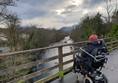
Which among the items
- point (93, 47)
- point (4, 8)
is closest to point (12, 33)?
point (4, 8)

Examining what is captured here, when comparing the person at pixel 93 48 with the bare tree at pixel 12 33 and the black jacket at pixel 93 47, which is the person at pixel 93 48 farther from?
the bare tree at pixel 12 33

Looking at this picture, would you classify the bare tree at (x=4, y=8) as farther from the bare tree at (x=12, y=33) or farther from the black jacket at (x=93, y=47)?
→ the black jacket at (x=93, y=47)

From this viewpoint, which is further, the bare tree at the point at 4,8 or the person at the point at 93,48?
the bare tree at the point at 4,8

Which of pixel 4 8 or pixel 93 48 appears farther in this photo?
pixel 4 8

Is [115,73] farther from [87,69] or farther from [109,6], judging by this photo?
[109,6]

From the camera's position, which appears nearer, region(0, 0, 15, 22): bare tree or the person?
the person

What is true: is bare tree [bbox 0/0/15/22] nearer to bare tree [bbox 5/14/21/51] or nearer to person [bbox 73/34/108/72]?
bare tree [bbox 5/14/21/51]

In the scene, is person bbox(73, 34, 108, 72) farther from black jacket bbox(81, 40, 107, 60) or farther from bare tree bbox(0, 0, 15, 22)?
bare tree bbox(0, 0, 15, 22)

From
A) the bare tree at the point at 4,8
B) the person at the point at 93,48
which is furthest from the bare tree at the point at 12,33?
the person at the point at 93,48

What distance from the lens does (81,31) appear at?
51.0 m

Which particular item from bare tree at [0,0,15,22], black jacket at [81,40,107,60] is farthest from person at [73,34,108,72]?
bare tree at [0,0,15,22]

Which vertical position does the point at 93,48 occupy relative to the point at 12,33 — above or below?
below

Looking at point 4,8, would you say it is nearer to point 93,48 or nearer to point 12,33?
point 12,33

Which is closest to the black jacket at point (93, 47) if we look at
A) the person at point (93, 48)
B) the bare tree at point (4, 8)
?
the person at point (93, 48)
